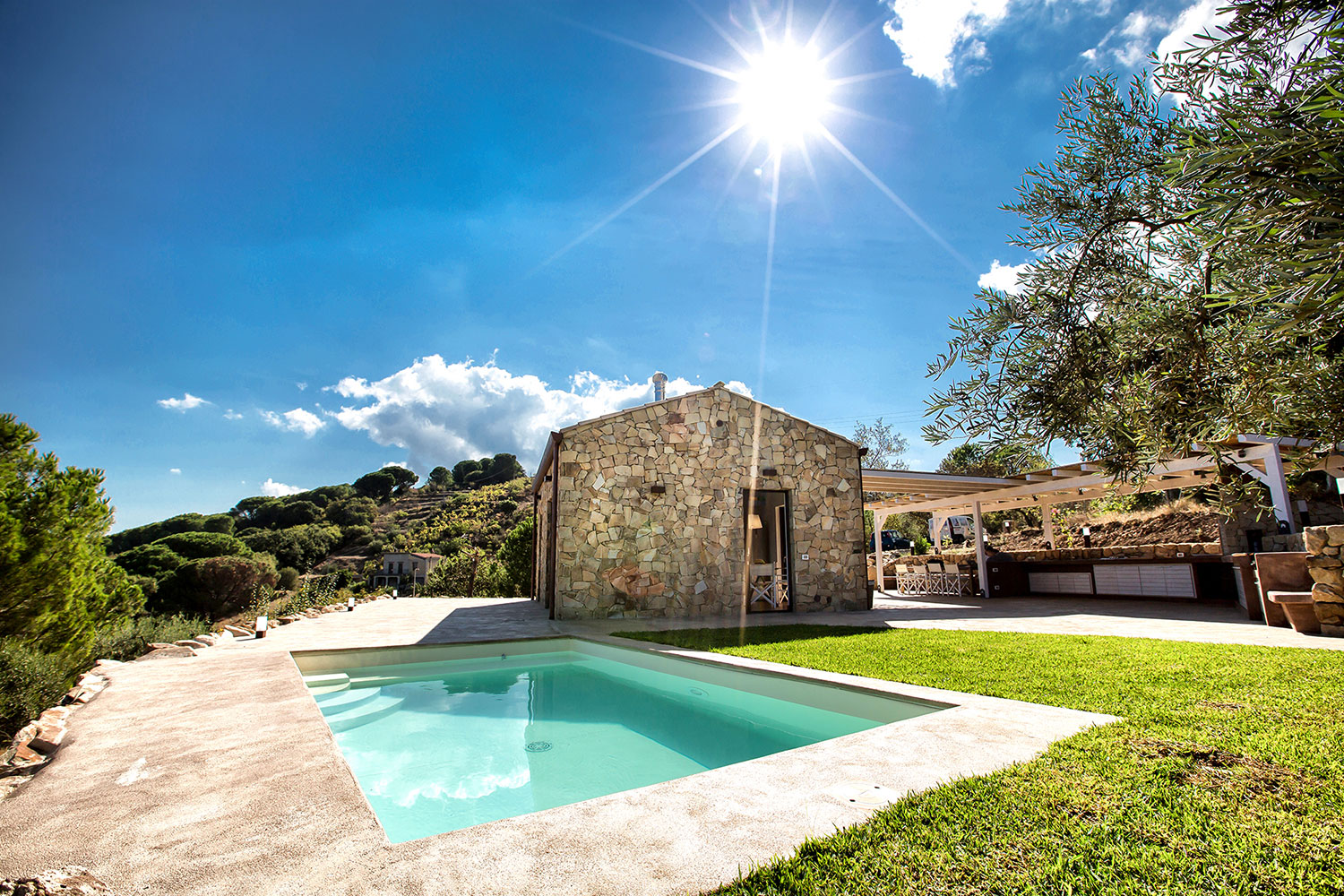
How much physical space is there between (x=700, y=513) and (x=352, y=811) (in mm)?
8990

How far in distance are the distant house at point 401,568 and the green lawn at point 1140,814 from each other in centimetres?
3059

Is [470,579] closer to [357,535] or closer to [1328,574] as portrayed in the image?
[1328,574]

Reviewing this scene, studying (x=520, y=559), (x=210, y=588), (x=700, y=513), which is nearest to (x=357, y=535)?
(x=210, y=588)

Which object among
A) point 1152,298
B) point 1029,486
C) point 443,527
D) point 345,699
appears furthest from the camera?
point 443,527

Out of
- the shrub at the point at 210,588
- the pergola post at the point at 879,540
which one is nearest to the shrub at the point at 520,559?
the shrub at the point at 210,588

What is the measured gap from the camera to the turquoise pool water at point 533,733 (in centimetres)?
367

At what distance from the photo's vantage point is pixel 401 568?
34469 mm

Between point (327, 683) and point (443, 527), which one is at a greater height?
point (443, 527)

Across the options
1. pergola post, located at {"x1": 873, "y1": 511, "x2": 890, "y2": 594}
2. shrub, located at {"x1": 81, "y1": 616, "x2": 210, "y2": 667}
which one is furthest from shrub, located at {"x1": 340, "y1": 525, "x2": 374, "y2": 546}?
pergola post, located at {"x1": 873, "y1": 511, "x2": 890, "y2": 594}

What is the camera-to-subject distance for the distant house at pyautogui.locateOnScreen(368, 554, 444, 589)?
1190 inches

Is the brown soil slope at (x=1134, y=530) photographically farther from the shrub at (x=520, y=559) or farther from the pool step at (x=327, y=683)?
the pool step at (x=327, y=683)

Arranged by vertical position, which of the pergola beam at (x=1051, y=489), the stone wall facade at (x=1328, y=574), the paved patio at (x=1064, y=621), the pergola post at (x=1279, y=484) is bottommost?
the paved patio at (x=1064, y=621)

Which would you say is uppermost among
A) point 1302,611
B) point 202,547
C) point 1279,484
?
point 1279,484

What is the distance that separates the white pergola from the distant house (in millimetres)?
23396
